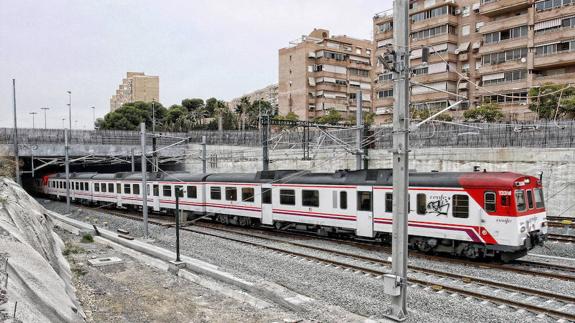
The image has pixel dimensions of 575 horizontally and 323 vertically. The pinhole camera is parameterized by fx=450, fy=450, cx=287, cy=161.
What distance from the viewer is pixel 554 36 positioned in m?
41.3

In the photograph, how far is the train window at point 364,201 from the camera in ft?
58.8

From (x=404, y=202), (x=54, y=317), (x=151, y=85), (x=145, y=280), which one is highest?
(x=151, y=85)

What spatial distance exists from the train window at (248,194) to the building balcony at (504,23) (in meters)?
35.2

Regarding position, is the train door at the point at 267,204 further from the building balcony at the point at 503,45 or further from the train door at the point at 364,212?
the building balcony at the point at 503,45

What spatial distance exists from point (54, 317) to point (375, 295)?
24.8 ft

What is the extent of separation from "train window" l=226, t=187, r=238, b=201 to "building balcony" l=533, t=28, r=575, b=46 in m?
34.6

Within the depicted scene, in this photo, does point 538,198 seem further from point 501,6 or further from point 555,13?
point 501,6

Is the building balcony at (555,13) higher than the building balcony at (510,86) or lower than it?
higher

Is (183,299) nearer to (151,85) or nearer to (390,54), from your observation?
(390,54)

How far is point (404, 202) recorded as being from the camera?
9969 millimetres

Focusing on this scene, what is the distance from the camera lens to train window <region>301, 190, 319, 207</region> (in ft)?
65.7

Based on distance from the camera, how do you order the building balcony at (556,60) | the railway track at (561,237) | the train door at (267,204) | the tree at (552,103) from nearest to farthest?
the railway track at (561,237) < the train door at (267,204) < the tree at (552,103) < the building balcony at (556,60)

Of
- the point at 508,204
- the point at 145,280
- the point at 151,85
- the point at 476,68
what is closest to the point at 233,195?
the point at 145,280

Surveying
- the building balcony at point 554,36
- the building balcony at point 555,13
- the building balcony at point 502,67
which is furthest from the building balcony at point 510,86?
the building balcony at point 555,13
